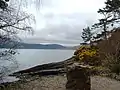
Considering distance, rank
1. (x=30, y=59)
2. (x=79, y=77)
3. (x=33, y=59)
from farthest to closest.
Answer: (x=33, y=59)
(x=30, y=59)
(x=79, y=77)

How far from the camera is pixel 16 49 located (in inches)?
389

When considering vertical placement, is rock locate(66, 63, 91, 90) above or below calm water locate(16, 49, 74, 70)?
above

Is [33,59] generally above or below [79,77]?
below

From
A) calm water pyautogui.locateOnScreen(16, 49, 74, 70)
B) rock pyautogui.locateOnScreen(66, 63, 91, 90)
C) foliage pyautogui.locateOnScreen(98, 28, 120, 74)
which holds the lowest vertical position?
calm water pyautogui.locateOnScreen(16, 49, 74, 70)

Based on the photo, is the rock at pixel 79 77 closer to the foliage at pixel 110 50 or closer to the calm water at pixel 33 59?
the calm water at pixel 33 59

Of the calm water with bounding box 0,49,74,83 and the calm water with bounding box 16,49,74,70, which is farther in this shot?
the calm water with bounding box 16,49,74,70

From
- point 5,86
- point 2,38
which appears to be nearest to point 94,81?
point 5,86

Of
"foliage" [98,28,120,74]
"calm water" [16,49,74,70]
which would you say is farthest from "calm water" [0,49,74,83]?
"foliage" [98,28,120,74]

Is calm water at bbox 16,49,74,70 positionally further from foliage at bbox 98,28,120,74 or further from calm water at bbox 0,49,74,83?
foliage at bbox 98,28,120,74

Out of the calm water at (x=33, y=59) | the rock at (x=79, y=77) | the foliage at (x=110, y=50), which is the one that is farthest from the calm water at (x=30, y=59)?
the foliage at (x=110, y=50)

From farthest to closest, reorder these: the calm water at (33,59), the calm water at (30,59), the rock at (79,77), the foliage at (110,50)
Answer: the calm water at (33,59), the foliage at (110,50), the calm water at (30,59), the rock at (79,77)

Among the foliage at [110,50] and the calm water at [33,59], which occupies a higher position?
the foliage at [110,50]

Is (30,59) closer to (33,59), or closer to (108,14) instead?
(33,59)

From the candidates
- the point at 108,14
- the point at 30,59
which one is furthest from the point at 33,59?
the point at 108,14
